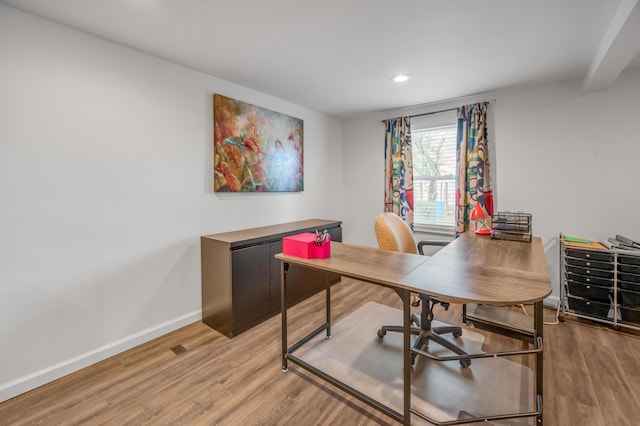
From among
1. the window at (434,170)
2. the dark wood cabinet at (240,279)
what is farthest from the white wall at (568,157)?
the dark wood cabinet at (240,279)

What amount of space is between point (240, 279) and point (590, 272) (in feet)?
9.95

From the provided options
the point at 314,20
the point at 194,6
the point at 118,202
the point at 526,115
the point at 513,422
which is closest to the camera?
the point at 513,422

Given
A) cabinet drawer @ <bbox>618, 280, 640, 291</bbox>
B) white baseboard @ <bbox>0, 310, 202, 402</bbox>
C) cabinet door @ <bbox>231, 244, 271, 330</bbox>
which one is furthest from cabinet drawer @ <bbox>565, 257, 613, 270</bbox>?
white baseboard @ <bbox>0, 310, 202, 402</bbox>

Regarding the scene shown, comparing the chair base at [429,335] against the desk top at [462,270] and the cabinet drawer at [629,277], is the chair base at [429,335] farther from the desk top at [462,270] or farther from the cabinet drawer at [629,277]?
the cabinet drawer at [629,277]

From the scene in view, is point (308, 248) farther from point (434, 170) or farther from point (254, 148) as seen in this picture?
point (434, 170)

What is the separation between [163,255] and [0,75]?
1481 mm

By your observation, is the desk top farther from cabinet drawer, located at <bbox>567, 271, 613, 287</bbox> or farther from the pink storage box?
cabinet drawer, located at <bbox>567, 271, 613, 287</bbox>

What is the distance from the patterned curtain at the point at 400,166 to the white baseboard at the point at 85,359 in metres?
2.72

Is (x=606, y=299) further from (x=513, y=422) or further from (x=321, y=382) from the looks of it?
(x=321, y=382)

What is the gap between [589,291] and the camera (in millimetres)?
2543

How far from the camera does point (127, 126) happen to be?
2178 millimetres

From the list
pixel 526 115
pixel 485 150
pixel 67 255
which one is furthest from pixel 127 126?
pixel 526 115

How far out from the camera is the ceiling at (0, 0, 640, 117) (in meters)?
1.67

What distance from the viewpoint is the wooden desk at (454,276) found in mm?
1251
